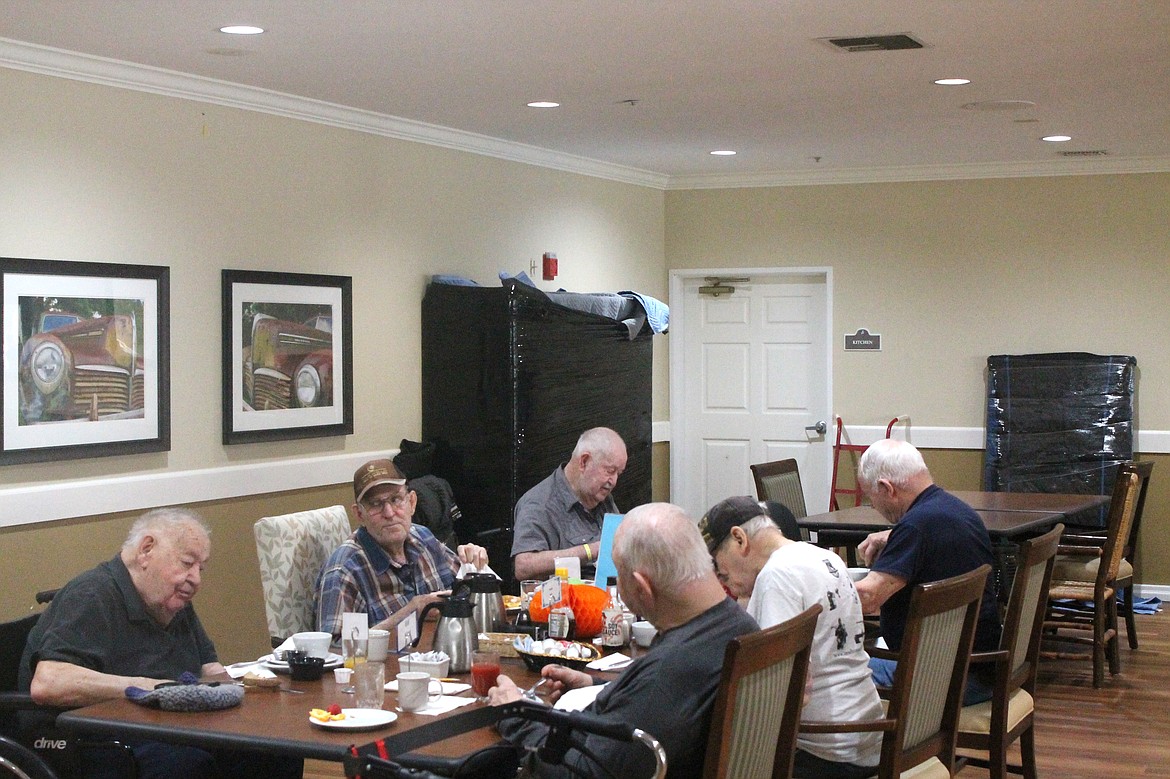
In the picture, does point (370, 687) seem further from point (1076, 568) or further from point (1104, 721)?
point (1076, 568)

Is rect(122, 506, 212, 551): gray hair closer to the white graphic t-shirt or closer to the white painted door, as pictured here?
the white graphic t-shirt

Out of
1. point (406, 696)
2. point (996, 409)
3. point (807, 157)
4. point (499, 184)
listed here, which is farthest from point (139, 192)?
point (996, 409)

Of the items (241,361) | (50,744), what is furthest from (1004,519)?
(50,744)

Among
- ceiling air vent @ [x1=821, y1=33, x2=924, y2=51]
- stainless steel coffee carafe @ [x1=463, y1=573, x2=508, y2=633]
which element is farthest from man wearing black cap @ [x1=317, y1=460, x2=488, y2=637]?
ceiling air vent @ [x1=821, y1=33, x2=924, y2=51]

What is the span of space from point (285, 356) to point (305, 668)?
293 centimetres

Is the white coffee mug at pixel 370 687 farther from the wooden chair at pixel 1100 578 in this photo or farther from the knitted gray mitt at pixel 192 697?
the wooden chair at pixel 1100 578

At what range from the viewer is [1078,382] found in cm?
818

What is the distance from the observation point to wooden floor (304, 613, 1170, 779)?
4949 mm

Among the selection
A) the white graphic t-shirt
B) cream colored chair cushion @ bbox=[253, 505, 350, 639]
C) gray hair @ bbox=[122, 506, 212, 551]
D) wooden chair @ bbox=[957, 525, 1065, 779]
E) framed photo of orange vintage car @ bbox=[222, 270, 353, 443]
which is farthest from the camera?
framed photo of orange vintage car @ bbox=[222, 270, 353, 443]

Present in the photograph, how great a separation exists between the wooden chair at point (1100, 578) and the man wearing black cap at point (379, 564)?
3.30 metres

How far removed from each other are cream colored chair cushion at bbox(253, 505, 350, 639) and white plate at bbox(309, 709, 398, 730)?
4.25ft

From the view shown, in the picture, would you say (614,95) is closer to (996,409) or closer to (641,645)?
(641,645)

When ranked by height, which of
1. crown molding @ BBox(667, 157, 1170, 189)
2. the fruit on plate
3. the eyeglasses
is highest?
crown molding @ BBox(667, 157, 1170, 189)

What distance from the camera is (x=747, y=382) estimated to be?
29.9ft
